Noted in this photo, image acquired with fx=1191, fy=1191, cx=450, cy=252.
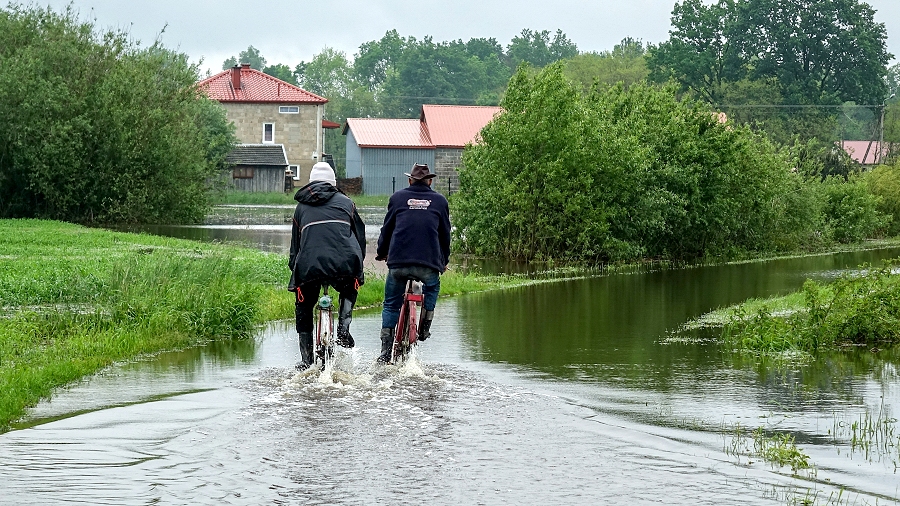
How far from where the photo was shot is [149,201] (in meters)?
43.7

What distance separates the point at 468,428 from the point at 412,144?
6746cm

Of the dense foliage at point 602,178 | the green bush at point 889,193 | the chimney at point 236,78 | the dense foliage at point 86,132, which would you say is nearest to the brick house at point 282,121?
the chimney at point 236,78

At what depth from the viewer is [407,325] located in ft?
37.2

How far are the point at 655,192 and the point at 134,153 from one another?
19993mm

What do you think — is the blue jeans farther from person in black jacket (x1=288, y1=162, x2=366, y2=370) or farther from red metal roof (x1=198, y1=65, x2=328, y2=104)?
red metal roof (x1=198, y1=65, x2=328, y2=104)

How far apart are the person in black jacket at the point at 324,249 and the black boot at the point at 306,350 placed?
0.02 m

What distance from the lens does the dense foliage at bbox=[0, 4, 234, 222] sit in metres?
41.3

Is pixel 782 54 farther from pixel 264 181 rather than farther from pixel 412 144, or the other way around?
pixel 264 181

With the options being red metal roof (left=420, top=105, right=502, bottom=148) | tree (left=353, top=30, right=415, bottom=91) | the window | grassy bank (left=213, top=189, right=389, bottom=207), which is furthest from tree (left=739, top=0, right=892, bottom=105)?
tree (left=353, top=30, right=415, bottom=91)

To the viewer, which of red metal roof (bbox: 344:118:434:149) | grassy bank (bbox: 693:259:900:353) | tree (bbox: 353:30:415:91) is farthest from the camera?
tree (bbox: 353:30:415:91)

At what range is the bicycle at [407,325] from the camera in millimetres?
Answer: 11250

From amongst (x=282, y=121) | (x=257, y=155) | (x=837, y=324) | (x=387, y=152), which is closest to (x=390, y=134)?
(x=387, y=152)

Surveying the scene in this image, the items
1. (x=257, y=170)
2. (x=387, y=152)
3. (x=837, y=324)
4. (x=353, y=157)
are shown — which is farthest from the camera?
(x=353, y=157)

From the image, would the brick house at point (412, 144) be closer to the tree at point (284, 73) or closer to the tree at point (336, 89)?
the tree at point (336, 89)
